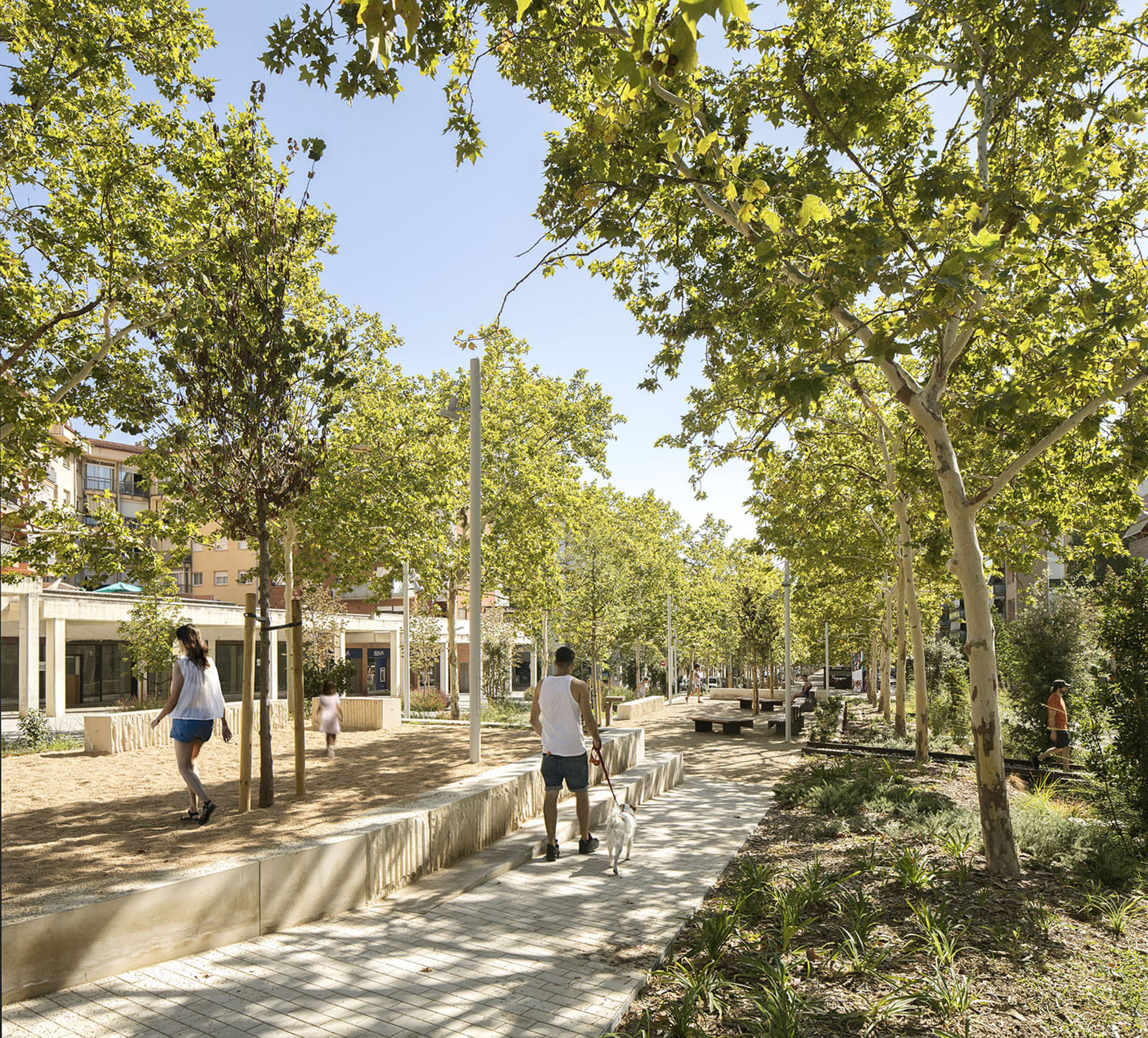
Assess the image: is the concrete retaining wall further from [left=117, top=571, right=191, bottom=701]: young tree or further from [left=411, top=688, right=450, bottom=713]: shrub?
[left=117, top=571, right=191, bottom=701]: young tree

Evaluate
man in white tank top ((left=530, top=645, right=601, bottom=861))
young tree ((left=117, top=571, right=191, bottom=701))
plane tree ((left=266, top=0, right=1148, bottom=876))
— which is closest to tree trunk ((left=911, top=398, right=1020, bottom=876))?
plane tree ((left=266, top=0, right=1148, bottom=876))

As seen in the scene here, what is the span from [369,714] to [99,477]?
50.6 meters

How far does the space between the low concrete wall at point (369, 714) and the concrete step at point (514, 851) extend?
19.5 feet

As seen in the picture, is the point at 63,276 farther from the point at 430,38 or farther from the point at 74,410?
the point at 430,38

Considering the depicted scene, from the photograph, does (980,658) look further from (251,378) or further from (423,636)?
(423,636)

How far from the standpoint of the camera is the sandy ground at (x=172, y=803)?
5.33m

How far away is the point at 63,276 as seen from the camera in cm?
1248

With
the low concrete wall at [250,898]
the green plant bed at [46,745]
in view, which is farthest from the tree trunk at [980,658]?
the green plant bed at [46,745]

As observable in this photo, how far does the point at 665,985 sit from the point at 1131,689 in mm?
6421

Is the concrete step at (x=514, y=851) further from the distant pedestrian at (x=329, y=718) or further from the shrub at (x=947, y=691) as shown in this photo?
the shrub at (x=947, y=691)

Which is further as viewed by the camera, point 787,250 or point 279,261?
point 279,261

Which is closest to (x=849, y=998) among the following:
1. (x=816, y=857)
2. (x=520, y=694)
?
(x=816, y=857)

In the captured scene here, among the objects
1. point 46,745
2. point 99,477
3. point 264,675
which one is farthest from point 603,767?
point 99,477

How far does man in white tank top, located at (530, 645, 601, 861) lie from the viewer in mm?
7676
